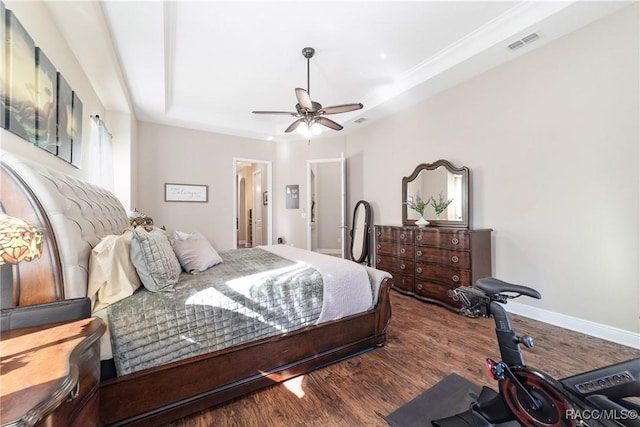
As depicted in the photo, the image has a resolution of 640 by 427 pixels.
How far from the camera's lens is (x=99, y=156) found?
2928 mm

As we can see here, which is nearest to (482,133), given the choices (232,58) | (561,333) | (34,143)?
(561,333)

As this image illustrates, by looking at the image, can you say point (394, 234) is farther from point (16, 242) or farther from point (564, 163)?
point (16, 242)

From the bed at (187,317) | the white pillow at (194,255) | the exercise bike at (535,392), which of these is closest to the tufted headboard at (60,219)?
the bed at (187,317)

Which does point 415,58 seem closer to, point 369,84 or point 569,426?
point 369,84

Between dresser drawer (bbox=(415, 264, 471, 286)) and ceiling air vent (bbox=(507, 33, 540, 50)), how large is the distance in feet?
7.88

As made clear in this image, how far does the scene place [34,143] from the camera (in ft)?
5.51

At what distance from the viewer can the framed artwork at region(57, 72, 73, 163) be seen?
79.4 inches

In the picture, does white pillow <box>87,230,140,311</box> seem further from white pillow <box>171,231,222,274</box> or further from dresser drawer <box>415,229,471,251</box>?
dresser drawer <box>415,229,471,251</box>

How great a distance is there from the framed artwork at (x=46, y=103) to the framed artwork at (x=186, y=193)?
2.80 m

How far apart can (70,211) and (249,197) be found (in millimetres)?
6933

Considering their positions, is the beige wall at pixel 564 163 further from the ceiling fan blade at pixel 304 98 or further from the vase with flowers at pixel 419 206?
the ceiling fan blade at pixel 304 98

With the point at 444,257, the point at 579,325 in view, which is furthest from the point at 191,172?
the point at 579,325

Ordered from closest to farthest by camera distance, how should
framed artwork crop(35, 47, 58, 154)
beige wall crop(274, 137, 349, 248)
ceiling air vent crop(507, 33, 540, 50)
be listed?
framed artwork crop(35, 47, 58, 154)
ceiling air vent crop(507, 33, 540, 50)
beige wall crop(274, 137, 349, 248)

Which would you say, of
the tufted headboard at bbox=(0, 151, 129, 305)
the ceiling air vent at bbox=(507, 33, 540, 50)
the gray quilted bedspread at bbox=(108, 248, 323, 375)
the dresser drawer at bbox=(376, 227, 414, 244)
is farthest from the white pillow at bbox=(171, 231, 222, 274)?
the ceiling air vent at bbox=(507, 33, 540, 50)
